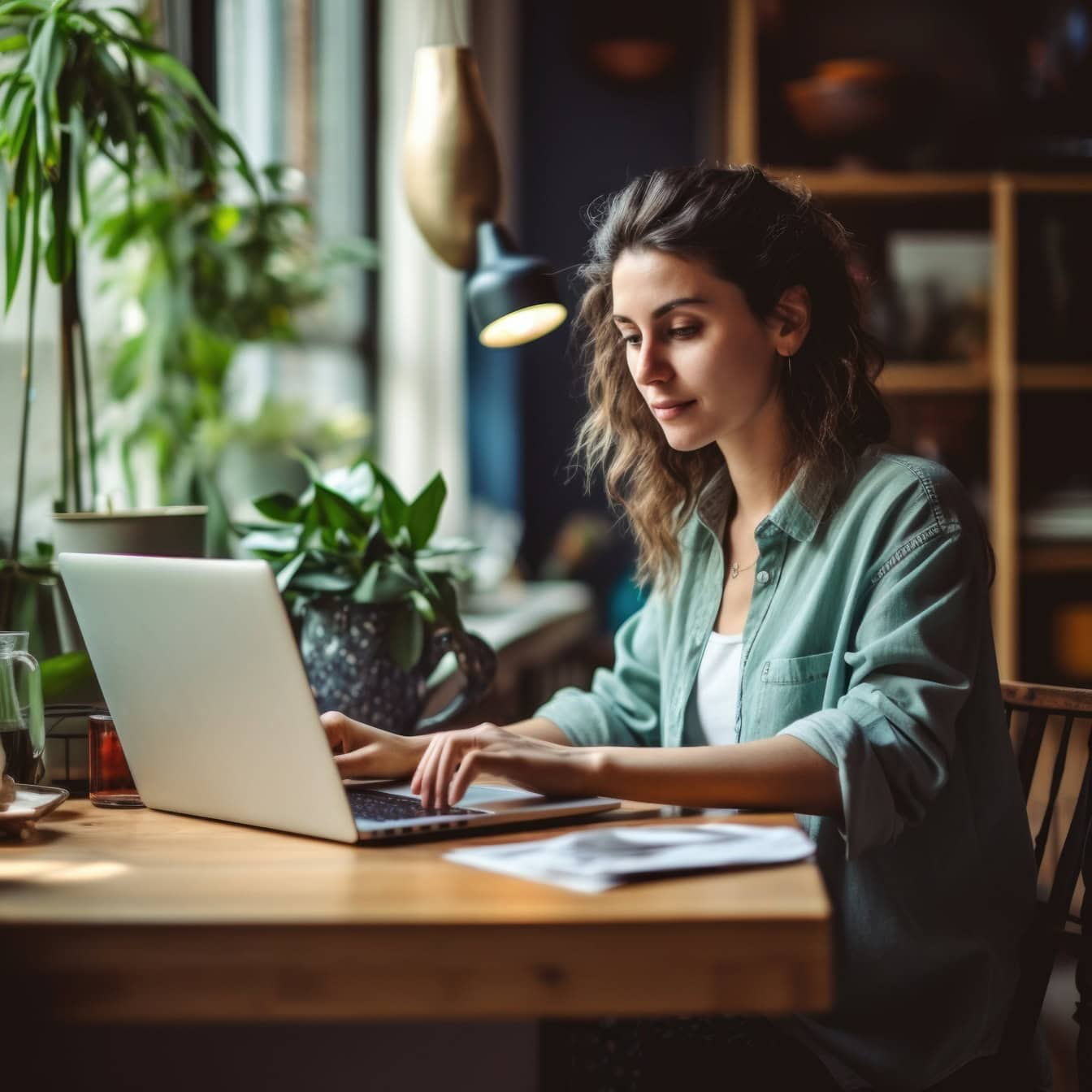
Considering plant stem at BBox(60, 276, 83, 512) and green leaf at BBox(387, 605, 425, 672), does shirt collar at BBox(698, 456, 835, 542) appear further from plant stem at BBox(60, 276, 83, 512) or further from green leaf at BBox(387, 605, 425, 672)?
plant stem at BBox(60, 276, 83, 512)

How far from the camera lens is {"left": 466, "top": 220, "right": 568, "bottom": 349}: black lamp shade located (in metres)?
1.76

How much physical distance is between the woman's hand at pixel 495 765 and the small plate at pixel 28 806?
330 millimetres

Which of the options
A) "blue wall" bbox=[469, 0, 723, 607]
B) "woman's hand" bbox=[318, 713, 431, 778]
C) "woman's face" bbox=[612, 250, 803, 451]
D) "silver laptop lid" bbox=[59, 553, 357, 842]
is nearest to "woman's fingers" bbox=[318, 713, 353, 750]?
"woman's hand" bbox=[318, 713, 431, 778]

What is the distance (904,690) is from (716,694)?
0.31 meters

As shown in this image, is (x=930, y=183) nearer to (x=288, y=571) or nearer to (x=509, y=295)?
(x=509, y=295)

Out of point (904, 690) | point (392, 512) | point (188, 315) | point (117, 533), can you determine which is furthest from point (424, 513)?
point (188, 315)

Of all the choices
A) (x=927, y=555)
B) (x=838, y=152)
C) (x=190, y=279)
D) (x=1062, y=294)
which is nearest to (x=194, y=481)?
(x=190, y=279)

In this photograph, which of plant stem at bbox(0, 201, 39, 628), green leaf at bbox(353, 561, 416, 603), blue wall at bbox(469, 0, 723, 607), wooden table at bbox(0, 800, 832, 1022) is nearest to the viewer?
wooden table at bbox(0, 800, 832, 1022)

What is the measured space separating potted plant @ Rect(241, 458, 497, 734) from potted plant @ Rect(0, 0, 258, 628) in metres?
0.28

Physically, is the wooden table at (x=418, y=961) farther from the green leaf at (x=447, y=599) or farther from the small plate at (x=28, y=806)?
the green leaf at (x=447, y=599)

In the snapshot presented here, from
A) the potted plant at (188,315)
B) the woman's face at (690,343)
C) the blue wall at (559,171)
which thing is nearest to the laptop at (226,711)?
the woman's face at (690,343)

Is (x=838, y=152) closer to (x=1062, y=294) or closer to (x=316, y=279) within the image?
(x=1062, y=294)

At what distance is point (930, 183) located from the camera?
3.38 meters

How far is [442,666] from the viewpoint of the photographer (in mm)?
2172
